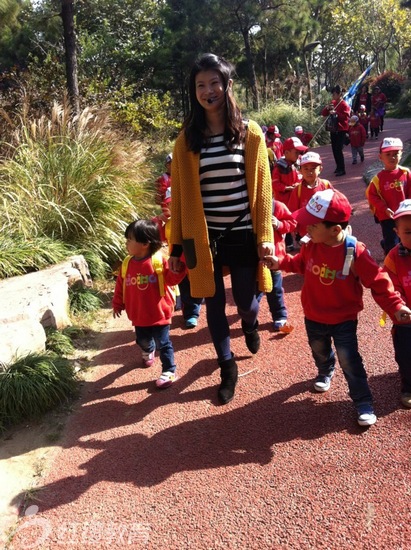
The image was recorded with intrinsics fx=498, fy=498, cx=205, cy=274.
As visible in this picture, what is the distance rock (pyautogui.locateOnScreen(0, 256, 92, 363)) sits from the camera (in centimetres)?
367

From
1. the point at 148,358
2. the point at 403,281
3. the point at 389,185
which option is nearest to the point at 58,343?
the point at 148,358

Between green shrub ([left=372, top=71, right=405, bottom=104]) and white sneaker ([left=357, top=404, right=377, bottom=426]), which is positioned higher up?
green shrub ([left=372, top=71, right=405, bottom=104])

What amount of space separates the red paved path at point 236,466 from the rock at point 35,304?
60 cm

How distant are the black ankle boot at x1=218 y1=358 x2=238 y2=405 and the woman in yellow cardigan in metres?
0.51

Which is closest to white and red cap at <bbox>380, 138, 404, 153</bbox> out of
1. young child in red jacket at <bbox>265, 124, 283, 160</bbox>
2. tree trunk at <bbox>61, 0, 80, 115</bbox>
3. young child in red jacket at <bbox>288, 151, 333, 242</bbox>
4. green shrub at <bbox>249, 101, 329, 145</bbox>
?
young child in red jacket at <bbox>288, 151, 333, 242</bbox>

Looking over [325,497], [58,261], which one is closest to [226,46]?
[58,261]

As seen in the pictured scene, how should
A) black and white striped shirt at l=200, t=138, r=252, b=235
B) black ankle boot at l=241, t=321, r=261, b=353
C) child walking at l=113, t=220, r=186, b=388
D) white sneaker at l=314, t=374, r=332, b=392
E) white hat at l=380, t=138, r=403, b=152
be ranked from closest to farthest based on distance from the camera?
black and white striped shirt at l=200, t=138, r=252, b=235 < white sneaker at l=314, t=374, r=332, b=392 < black ankle boot at l=241, t=321, r=261, b=353 < child walking at l=113, t=220, r=186, b=388 < white hat at l=380, t=138, r=403, b=152

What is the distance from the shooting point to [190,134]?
293 cm

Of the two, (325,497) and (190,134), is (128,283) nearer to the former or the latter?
(190,134)

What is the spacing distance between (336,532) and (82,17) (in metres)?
19.8

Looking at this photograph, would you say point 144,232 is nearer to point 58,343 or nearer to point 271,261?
point 271,261

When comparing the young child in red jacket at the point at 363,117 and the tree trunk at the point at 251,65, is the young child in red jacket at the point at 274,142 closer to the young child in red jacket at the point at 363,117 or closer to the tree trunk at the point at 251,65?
the young child in red jacket at the point at 363,117

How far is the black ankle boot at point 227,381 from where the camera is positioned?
329 centimetres

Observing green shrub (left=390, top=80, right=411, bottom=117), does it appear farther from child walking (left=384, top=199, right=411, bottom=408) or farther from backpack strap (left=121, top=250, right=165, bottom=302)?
child walking (left=384, top=199, right=411, bottom=408)
